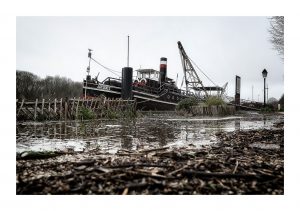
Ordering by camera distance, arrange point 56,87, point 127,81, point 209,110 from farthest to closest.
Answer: point 56,87 < point 127,81 < point 209,110

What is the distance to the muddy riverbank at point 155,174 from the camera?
2391 mm

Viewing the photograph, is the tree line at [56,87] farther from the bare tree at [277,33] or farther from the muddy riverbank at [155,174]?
the muddy riverbank at [155,174]

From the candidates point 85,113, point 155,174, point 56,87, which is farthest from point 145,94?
point 155,174

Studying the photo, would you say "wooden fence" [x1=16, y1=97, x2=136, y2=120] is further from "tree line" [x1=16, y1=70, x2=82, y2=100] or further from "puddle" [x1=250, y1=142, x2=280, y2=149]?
"tree line" [x1=16, y1=70, x2=82, y2=100]

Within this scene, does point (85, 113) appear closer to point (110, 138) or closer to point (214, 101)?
point (110, 138)

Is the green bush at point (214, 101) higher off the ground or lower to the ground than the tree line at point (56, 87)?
lower

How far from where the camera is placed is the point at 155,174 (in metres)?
2.65

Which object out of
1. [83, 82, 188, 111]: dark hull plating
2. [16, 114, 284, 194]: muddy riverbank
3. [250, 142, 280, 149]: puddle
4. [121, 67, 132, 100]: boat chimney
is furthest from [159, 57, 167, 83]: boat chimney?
[16, 114, 284, 194]: muddy riverbank

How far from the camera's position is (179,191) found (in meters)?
2.35

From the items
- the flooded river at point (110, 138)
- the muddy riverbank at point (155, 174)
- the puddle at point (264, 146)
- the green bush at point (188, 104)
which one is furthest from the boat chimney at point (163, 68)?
the muddy riverbank at point (155, 174)

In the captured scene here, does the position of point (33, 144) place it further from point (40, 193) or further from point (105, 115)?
point (105, 115)

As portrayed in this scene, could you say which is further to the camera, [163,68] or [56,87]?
[56,87]

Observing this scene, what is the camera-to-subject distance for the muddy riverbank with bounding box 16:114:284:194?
2.39m

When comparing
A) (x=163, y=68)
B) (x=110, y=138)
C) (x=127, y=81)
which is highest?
(x=163, y=68)
